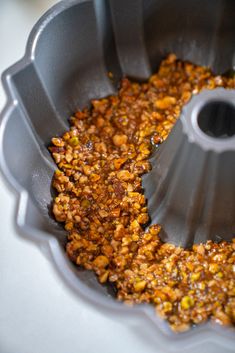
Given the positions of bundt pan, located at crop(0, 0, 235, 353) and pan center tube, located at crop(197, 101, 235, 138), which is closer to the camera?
bundt pan, located at crop(0, 0, 235, 353)

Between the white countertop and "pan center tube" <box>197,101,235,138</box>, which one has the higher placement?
"pan center tube" <box>197,101,235,138</box>

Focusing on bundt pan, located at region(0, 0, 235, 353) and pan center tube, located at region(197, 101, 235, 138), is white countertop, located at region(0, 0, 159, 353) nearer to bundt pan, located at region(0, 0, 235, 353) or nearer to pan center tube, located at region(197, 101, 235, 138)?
bundt pan, located at region(0, 0, 235, 353)

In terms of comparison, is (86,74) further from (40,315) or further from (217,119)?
(40,315)

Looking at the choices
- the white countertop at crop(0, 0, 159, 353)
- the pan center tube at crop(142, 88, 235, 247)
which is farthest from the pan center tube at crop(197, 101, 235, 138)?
the white countertop at crop(0, 0, 159, 353)

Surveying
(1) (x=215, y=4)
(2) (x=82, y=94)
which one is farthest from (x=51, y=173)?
(1) (x=215, y=4)

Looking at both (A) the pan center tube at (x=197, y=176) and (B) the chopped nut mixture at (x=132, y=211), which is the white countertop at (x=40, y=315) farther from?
(A) the pan center tube at (x=197, y=176)

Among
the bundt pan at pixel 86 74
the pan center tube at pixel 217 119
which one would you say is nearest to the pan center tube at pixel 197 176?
the pan center tube at pixel 217 119
